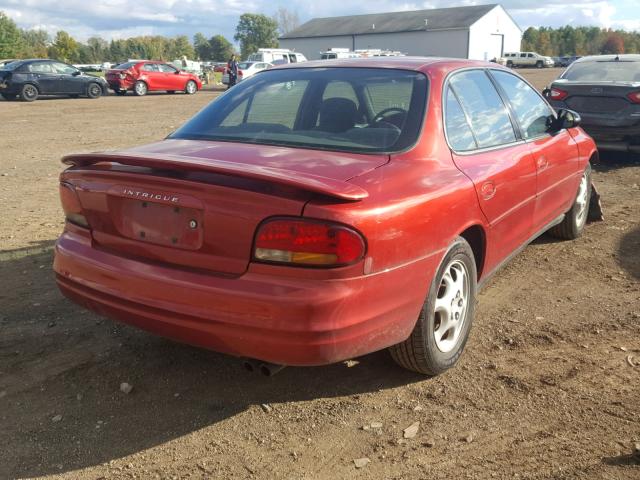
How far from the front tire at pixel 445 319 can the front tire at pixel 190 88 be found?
87.5ft

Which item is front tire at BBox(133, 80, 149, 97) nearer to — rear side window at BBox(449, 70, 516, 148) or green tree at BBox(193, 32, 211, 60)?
rear side window at BBox(449, 70, 516, 148)

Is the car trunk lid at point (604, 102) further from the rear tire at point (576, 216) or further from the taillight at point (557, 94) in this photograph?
the rear tire at point (576, 216)

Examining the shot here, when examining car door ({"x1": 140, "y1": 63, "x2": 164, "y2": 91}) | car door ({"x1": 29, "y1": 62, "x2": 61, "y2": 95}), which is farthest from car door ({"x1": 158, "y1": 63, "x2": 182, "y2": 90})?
car door ({"x1": 29, "y1": 62, "x2": 61, "y2": 95})

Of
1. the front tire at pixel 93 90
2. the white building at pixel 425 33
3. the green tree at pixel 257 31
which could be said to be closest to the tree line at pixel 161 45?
the green tree at pixel 257 31

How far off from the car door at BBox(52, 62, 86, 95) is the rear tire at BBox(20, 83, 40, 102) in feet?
3.36

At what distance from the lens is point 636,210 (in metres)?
6.88

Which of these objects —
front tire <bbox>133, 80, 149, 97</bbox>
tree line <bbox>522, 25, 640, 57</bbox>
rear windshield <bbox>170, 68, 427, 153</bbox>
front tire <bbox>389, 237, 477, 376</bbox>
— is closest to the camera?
front tire <bbox>389, 237, 477, 376</bbox>

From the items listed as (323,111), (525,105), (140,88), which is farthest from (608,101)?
(140,88)

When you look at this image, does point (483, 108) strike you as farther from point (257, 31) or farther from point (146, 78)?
point (257, 31)

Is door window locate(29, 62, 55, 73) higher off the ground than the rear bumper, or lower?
higher

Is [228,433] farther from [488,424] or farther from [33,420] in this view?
[488,424]

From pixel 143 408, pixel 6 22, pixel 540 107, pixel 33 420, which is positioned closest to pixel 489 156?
pixel 540 107

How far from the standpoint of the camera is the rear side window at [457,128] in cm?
341

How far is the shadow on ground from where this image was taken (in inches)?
109
